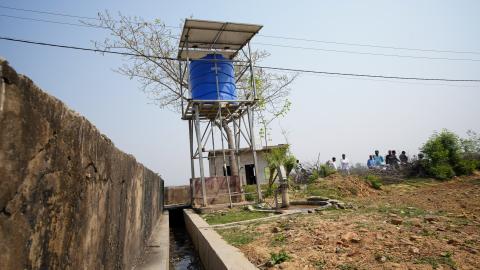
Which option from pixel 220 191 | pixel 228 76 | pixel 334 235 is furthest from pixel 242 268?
pixel 228 76

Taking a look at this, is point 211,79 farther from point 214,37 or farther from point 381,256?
point 381,256

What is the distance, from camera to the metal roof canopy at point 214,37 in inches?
395

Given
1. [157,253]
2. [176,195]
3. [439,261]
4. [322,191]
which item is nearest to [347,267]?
[439,261]

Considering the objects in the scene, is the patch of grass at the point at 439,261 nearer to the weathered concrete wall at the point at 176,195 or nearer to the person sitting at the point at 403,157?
the weathered concrete wall at the point at 176,195

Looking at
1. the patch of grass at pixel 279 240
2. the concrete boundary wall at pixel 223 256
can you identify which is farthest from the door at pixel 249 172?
the patch of grass at pixel 279 240

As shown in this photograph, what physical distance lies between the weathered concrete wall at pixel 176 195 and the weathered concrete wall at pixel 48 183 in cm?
1544

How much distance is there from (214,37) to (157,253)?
7810mm

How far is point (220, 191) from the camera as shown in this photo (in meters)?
11.3

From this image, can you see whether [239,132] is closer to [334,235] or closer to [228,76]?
[228,76]

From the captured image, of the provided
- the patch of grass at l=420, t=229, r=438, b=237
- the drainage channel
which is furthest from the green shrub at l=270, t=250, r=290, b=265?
the drainage channel

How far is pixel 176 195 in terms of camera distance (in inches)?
701

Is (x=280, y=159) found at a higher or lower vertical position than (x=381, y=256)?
higher

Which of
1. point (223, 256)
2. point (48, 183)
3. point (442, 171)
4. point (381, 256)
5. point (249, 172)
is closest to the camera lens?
point (48, 183)

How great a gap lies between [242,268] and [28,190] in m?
2.67
